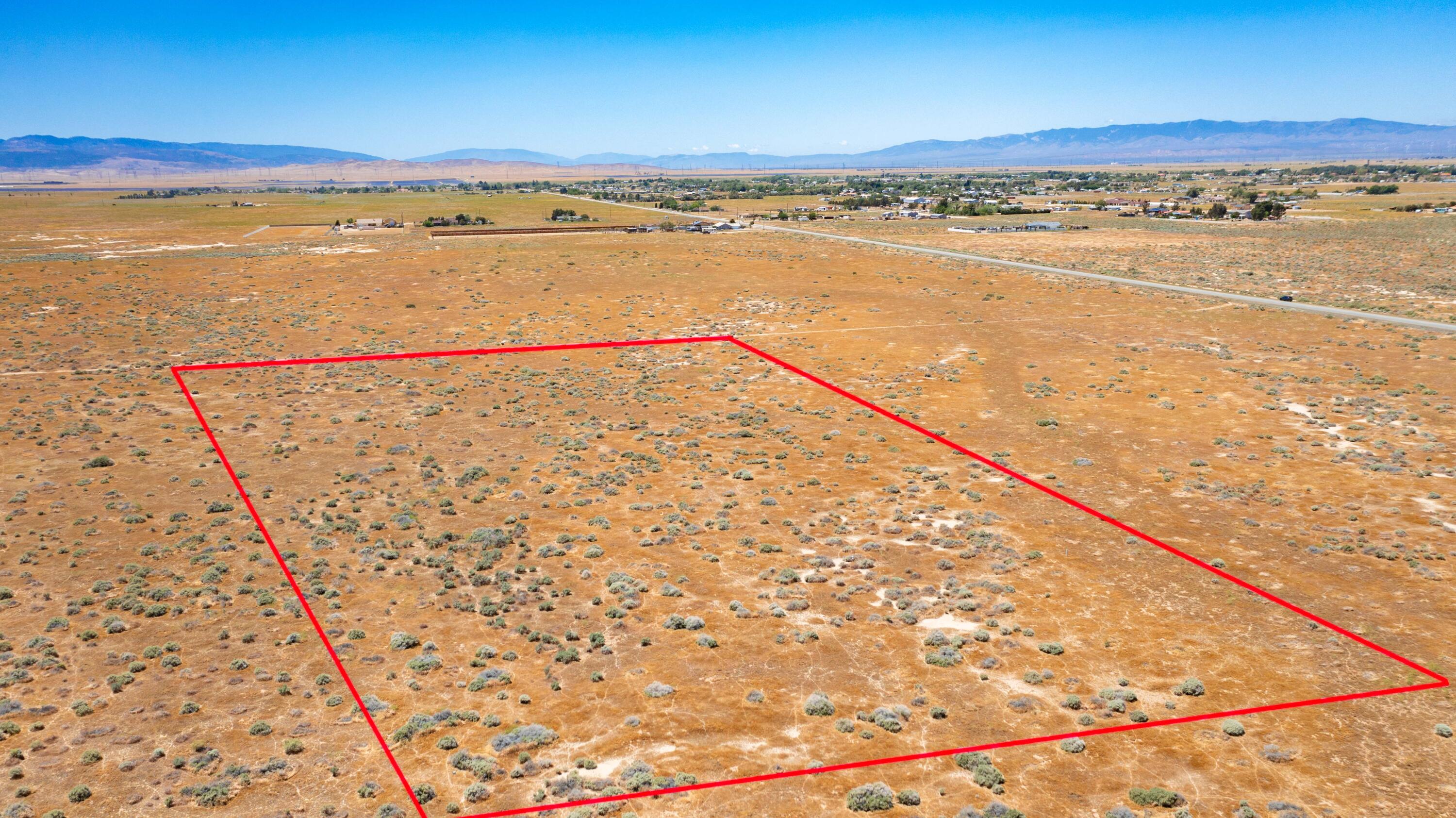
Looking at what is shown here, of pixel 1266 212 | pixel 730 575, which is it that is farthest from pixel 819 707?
pixel 1266 212

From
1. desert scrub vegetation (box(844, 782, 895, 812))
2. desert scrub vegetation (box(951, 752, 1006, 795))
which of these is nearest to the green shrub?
desert scrub vegetation (box(951, 752, 1006, 795))

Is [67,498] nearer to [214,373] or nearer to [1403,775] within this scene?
[214,373]

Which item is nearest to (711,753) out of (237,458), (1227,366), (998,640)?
(998,640)

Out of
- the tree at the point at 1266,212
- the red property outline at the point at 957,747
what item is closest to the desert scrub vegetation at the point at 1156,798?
the red property outline at the point at 957,747

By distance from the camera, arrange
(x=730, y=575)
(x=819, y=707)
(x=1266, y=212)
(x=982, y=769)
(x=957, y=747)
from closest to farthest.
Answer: (x=982, y=769)
(x=957, y=747)
(x=819, y=707)
(x=730, y=575)
(x=1266, y=212)

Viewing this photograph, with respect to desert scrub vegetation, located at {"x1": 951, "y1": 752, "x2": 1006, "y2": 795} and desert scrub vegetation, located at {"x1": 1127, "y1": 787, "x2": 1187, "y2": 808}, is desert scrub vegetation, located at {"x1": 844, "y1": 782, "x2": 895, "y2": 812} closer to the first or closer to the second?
desert scrub vegetation, located at {"x1": 951, "y1": 752, "x2": 1006, "y2": 795}

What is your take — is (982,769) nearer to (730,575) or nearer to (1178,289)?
(730,575)
